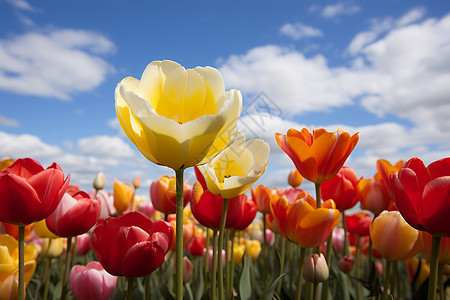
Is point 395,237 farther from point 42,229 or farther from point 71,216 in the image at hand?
point 42,229

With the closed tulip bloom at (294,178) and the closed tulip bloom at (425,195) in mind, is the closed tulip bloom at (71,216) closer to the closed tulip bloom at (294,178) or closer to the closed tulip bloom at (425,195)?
the closed tulip bloom at (425,195)

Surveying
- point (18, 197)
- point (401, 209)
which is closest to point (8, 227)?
point (18, 197)

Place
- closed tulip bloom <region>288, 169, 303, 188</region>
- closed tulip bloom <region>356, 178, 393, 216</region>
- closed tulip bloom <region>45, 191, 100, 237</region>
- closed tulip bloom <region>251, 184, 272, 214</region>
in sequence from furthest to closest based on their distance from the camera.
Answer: closed tulip bloom <region>288, 169, 303, 188</region> → closed tulip bloom <region>251, 184, 272, 214</region> → closed tulip bloom <region>356, 178, 393, 216</region> → closed tulip bloom <region>45, 191, 100, 237</region>

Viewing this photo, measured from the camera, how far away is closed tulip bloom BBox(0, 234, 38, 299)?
4.31 feet

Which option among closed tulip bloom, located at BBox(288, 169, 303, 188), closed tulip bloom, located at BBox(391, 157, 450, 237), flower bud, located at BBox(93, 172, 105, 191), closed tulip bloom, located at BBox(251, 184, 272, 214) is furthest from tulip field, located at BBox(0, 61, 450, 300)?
flower bud, located at BBox(93, 172, 105, 191)

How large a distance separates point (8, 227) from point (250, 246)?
6.55ft

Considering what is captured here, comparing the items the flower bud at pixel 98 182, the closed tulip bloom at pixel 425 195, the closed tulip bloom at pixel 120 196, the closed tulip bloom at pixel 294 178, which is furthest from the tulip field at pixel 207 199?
the flower bud at pixel 98 182

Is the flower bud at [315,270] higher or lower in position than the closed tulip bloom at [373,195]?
lower

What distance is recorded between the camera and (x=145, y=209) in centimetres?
348

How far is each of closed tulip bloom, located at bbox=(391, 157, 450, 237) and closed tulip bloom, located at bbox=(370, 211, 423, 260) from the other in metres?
0.44

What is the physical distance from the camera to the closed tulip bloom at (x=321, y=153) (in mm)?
1327

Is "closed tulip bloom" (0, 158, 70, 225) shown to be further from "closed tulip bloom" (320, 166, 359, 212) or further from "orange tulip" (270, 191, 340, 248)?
"closed tulip bloom" (320, 166, 359, 212)

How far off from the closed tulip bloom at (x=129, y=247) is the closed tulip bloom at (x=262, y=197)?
→ 107 centimetres

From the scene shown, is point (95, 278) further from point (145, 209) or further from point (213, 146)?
point (145, 209)
